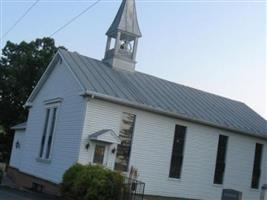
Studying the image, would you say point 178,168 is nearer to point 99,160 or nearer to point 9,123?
point 99,160

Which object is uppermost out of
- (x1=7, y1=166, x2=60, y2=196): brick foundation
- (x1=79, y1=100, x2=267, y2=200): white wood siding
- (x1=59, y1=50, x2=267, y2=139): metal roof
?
(x1=59, y1=50, x2=267, y2=139): metal roof

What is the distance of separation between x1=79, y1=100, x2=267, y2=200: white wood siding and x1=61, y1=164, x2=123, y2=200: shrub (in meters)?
2.09

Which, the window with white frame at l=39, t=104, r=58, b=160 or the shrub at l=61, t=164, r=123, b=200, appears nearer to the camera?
the shrub at l=61, t=164, r=123, b=200

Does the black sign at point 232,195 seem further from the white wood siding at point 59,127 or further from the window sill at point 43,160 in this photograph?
the window sill at point 43,160

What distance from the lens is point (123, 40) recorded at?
31469 mm

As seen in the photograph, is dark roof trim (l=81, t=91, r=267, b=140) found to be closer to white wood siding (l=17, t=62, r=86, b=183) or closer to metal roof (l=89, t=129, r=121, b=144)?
white wood siding (l=17, t=62, r=86, b=183)

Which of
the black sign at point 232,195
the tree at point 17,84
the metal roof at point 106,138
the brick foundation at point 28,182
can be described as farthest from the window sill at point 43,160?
the tree at point 17,84

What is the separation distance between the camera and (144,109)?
26312 mm

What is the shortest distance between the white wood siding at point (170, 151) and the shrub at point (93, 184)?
2094 mm

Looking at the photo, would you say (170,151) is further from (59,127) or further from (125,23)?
(125,23)

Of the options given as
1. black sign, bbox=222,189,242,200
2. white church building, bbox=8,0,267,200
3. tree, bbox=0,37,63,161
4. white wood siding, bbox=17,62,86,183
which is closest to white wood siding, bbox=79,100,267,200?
white church building, bbox=8,0,267,200

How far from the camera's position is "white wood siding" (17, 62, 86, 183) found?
25281mm

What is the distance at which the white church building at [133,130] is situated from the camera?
25.2 metres

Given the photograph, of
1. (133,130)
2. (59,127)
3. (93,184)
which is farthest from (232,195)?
(59,127)
